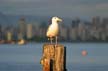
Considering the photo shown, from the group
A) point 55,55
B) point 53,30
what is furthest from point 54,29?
point 55,55

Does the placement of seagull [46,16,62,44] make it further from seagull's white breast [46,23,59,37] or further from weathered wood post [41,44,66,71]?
weathered wood post [41,44,66,71]

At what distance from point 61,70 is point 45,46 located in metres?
0.97

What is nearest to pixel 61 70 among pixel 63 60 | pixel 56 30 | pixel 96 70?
pixel 63 60

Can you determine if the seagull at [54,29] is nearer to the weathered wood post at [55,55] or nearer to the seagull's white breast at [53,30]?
the seagull's white breast at [53,30]

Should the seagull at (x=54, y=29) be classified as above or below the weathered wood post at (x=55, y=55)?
above

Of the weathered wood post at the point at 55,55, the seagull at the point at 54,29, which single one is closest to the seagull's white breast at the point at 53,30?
the seagull at the point at 54,29

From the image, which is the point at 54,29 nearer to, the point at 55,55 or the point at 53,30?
the point at 53,30

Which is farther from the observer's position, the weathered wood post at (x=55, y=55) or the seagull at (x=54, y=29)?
the seagull at (x=54, y=29)

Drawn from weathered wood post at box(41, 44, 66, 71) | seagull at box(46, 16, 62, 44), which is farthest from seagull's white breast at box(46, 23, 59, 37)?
weathered wood post at box(41, 44, 66, 71)

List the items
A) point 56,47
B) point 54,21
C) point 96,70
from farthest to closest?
1. point 96,70
2. point 54,21
3. point 56,47

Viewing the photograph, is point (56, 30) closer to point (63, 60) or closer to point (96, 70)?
point (63, 60)

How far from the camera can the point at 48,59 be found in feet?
65.9

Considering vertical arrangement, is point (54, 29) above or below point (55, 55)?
above

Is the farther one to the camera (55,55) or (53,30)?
(53,30)
